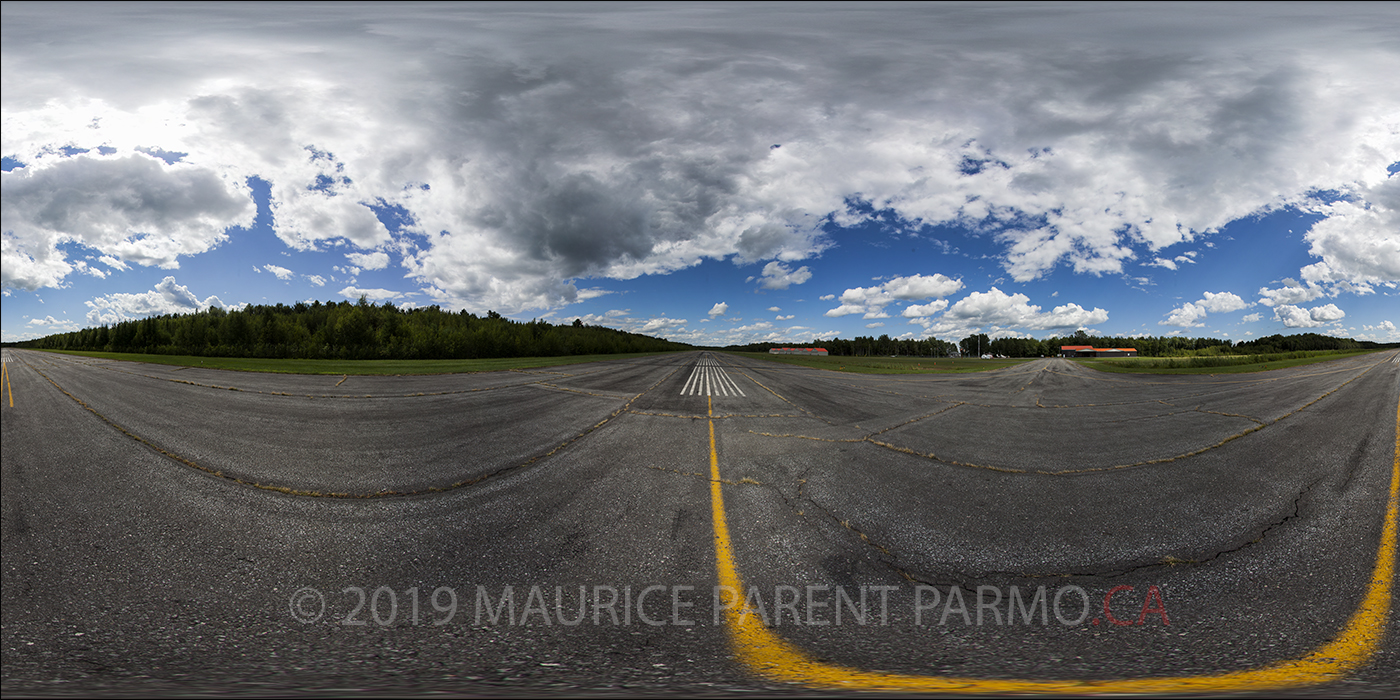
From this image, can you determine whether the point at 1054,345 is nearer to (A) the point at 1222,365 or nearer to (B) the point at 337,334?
(A) the point at 1222,365

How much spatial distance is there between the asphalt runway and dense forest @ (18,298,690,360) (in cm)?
2925

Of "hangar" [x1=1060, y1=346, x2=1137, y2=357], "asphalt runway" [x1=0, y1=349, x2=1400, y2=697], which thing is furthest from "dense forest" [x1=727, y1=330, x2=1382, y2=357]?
"asphalt runway" [x1=0, y1=349, x2=1400, y2=697]

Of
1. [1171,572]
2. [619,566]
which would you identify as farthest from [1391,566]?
[619,566]

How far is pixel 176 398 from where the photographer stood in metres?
12.5

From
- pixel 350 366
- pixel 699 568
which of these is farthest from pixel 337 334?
pixel 699 568

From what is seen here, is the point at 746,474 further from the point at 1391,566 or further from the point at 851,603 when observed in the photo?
the point at 1391,566

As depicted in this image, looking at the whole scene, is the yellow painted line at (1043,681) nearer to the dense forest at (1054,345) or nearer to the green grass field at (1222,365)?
the green grass field at (1222,365)

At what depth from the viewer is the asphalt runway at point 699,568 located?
246 cm

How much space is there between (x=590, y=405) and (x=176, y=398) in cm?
1177

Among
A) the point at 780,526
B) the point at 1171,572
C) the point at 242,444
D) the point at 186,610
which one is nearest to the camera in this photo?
the point at 186,610

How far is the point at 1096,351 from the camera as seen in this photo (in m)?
91.4

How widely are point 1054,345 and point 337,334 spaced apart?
130590 millimetres

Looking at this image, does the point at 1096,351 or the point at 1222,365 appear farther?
the point at 1096,351

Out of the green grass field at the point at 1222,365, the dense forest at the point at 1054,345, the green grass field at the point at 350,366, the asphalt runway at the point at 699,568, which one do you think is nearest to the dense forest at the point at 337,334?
the green grass field at the point at 350,366
